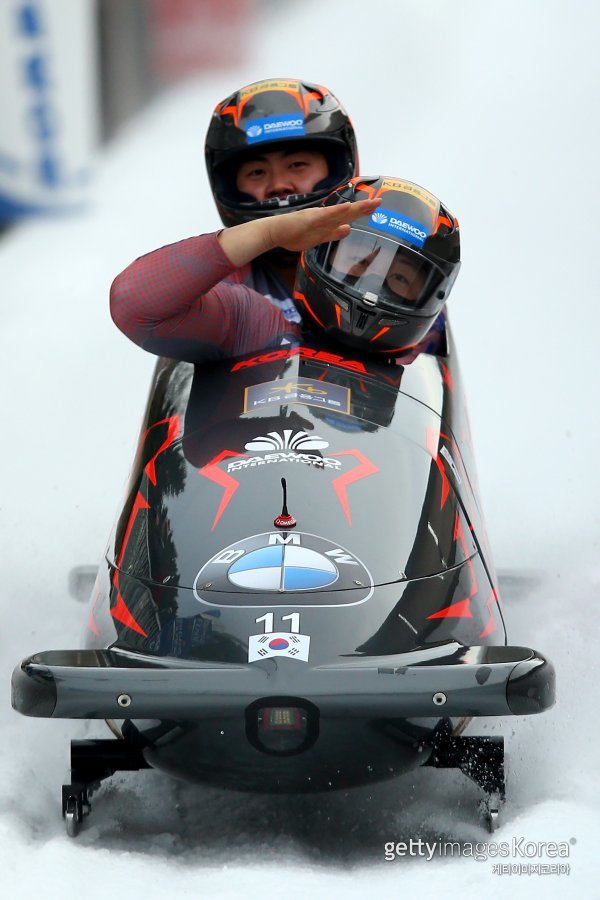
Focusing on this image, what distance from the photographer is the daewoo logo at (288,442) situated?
12.4 feet

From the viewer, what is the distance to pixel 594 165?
35.8 ft

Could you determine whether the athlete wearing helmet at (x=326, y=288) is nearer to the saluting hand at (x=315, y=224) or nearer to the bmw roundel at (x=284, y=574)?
the saluting hand at (x=315, y=224)

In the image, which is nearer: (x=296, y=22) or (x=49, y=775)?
(x=49, y=775)

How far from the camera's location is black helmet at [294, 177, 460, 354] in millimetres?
4293

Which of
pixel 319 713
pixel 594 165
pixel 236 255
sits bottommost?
pixel 319 713

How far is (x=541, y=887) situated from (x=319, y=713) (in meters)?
0.60

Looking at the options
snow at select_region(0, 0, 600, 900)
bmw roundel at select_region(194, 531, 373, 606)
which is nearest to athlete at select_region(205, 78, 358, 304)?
snow at select_region(0, 0, 600, 900)

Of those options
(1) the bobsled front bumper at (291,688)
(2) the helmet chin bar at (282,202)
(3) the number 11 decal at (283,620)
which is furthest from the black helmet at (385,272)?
(1) the bobsled front bumper at (291,688)

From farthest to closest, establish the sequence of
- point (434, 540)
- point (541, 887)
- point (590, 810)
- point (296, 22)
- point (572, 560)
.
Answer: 1. point (296, 22)
2. point (572, 560)
3. point (434, 540)
4. point (590, 810)
5. point (541, 887)

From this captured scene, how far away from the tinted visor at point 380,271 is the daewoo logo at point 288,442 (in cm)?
69

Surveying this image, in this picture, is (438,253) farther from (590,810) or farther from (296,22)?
(296,22)

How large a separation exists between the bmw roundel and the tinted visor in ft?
3.81

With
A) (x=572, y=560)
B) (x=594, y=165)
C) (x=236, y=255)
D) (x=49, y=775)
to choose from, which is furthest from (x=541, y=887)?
(x=594, y=165)

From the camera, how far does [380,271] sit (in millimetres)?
4340
